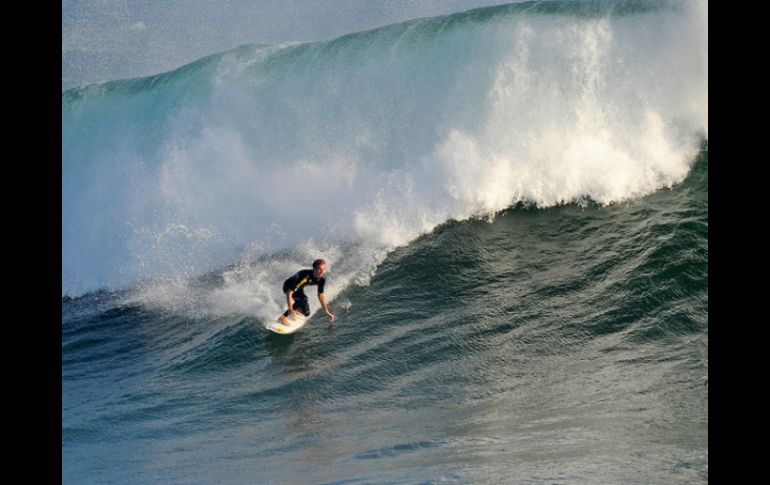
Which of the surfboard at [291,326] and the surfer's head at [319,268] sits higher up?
the surfer's head at [319,268]

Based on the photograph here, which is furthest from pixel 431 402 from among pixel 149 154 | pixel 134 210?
pixel 149 154

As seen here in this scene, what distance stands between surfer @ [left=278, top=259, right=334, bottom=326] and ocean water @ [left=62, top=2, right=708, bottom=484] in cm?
39

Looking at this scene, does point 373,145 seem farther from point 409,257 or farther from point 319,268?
point 319,268

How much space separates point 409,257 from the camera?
10086mm

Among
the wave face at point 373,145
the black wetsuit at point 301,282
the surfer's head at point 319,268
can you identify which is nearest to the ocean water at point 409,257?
the wave face at point 373,145

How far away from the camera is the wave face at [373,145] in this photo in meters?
10.7

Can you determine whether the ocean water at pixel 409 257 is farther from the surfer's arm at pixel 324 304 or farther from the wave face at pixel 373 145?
the surfer's arm at pixel 324 304

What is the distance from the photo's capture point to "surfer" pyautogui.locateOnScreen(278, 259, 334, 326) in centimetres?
858

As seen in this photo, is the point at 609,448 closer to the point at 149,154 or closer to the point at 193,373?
the point at 193,373

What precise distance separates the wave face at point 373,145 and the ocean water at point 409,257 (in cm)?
4

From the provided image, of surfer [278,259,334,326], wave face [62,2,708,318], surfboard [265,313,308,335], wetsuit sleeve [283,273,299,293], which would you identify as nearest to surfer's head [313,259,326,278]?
surfer [278,259,334,326]

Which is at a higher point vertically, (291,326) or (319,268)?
(319,268)

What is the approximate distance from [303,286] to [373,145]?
455 centimetres

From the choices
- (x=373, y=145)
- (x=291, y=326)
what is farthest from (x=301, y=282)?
(x=373, y=145)
